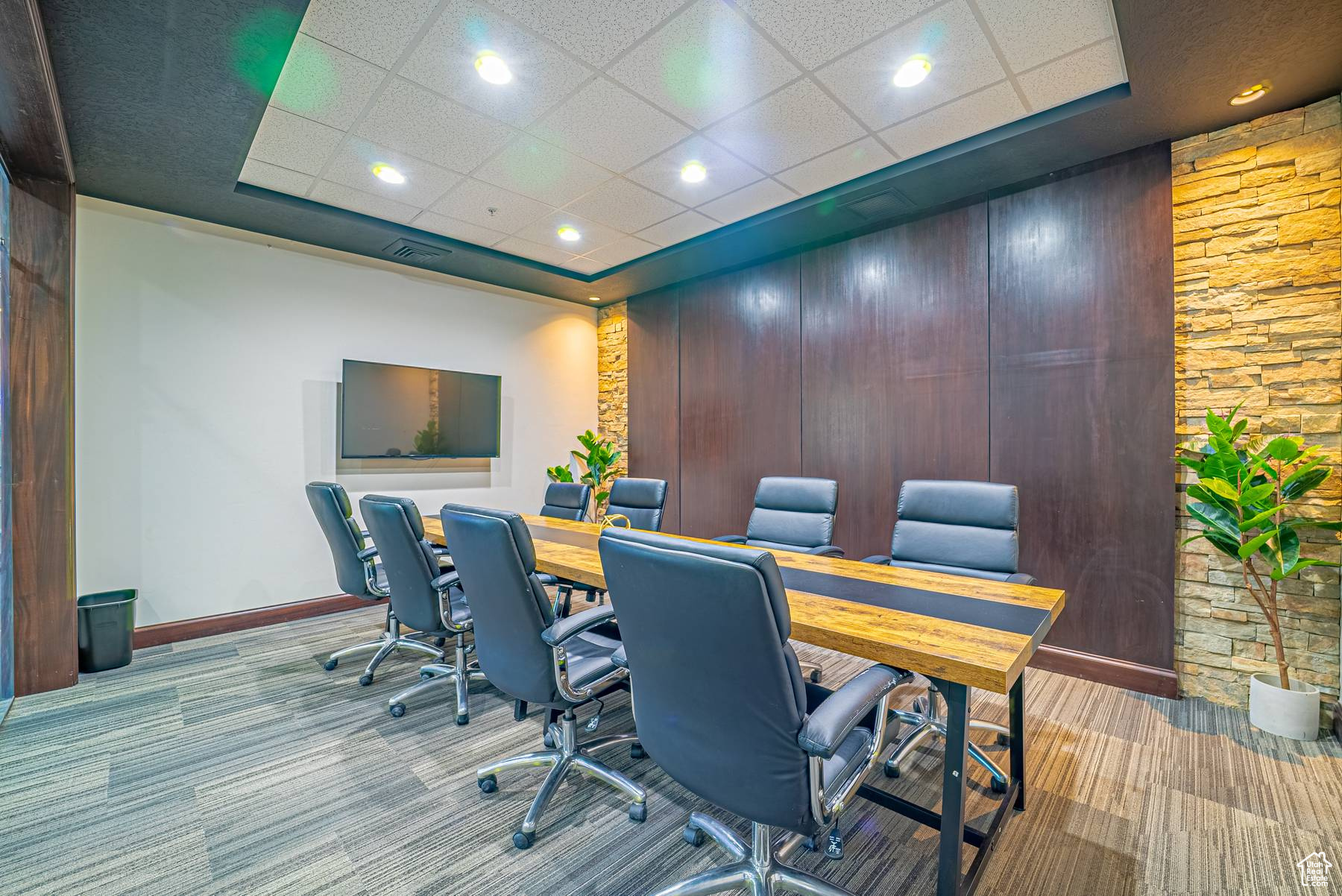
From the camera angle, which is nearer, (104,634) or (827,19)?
(827,19)

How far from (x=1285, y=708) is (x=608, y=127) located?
4.02m

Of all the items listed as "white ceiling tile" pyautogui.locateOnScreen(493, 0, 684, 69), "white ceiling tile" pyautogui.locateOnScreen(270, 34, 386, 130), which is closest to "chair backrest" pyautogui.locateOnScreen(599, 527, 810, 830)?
"white ceiling tile" pyautogui.locateOnScreen(493, 0, 684, 69)

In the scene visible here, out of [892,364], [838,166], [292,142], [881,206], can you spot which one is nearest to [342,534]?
[292,142]

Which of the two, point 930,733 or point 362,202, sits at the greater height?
point 362,202

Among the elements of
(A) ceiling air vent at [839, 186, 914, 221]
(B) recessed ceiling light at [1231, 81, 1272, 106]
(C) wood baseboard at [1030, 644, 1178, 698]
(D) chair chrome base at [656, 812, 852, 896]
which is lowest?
(C) wood baseboard at [1030, 644, 1178, 698]

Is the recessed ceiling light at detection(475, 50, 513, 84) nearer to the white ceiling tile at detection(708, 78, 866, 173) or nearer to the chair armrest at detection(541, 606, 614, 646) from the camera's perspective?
the white ceiling tile at detection(708, 78, 866, 173)

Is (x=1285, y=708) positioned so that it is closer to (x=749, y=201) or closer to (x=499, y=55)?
(x=749, y=201)

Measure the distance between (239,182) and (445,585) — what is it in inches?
112

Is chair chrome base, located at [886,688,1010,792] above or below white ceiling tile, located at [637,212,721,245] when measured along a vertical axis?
below

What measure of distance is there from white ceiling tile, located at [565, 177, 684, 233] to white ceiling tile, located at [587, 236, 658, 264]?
0.26 m

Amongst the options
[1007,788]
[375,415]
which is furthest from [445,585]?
[375,415]

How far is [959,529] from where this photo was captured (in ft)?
7.89

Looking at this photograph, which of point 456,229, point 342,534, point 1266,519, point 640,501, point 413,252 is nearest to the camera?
point 1266,519

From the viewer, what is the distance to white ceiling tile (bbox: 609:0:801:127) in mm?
2078
